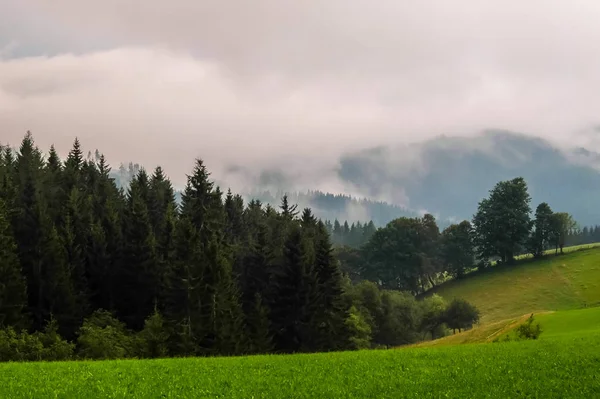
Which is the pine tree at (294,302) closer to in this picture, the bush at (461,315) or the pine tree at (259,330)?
the pine tree at (259,330)

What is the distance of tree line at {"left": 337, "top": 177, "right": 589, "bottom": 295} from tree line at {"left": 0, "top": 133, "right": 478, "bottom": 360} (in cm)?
8067

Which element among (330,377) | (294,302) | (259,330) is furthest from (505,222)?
(330,377)

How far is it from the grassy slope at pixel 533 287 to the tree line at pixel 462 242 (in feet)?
24.5

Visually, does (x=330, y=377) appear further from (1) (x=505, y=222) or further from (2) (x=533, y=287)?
(1) (x=505, y=222)

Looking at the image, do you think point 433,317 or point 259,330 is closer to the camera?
point 259,330

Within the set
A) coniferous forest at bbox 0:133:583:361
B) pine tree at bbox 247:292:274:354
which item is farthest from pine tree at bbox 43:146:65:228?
pine tree at bbox 247:292:274:354

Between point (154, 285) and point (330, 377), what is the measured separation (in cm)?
4958

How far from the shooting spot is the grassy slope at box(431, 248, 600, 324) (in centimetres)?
11425

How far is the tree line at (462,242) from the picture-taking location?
157m

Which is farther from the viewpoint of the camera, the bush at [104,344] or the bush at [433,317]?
the bush at [433,317]

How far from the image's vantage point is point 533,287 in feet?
419

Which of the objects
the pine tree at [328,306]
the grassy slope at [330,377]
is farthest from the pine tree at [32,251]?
the pine tree at [328,306]

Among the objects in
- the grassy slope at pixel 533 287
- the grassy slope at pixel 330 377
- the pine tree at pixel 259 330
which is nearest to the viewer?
the grassy slope at pixel 330 377

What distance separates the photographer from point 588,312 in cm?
6669
